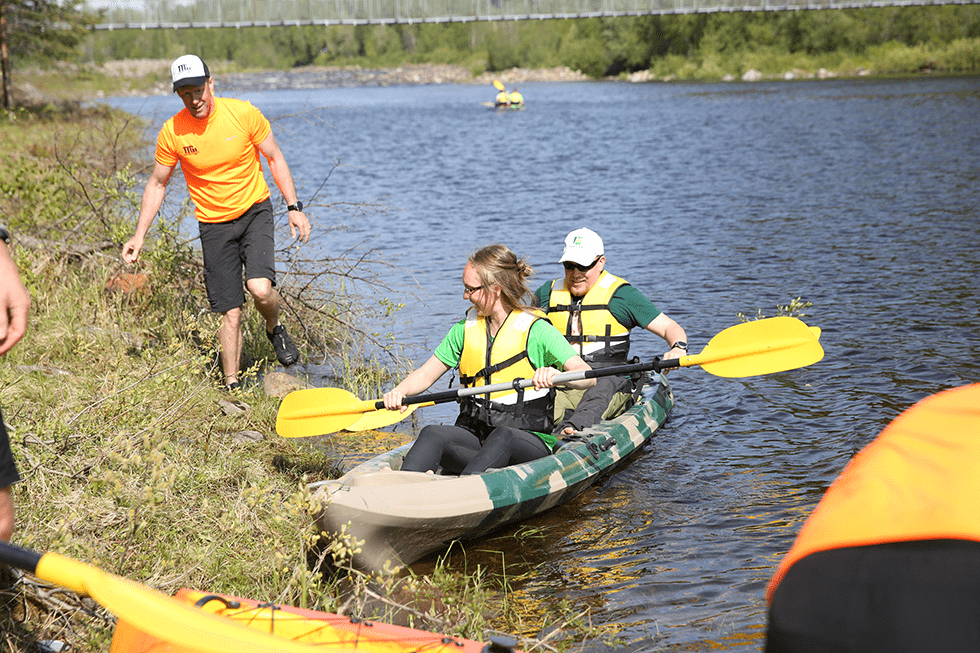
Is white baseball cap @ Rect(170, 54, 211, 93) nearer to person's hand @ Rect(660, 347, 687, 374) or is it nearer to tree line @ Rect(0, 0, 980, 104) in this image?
person's hand @ Rect(660, 347, 687, 374)

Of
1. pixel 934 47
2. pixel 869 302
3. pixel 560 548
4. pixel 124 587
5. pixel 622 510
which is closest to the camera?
pixel 124 587

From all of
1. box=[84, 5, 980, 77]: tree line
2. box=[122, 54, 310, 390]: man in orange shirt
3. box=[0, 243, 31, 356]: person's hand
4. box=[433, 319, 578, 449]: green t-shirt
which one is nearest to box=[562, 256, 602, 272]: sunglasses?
box=[433, 319, 578, 449]: green t-shirt

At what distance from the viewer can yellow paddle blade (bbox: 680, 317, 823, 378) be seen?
466 cm

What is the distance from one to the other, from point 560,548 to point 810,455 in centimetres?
193

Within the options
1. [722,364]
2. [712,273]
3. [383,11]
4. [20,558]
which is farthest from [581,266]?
[383,11]

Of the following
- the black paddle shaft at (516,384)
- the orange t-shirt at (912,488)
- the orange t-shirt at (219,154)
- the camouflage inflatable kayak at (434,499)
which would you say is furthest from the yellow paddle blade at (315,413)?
the orange t-shirt at (912,488)

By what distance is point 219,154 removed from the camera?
5.11 metres

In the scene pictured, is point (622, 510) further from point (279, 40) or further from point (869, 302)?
point (279, 40)

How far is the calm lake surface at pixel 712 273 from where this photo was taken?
4.15 meters

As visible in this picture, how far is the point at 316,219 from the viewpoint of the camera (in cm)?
1205

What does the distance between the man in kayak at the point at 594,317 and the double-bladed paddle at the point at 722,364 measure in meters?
0.69

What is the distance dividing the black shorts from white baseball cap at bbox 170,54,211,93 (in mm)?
836

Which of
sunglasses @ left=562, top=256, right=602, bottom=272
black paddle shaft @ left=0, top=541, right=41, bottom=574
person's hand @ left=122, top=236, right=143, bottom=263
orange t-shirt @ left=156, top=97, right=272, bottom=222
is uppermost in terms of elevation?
orange t-shirt @ left=156, top=97, right=272, bottom=222

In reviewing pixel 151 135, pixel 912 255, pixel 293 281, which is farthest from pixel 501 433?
pixel 151 135
